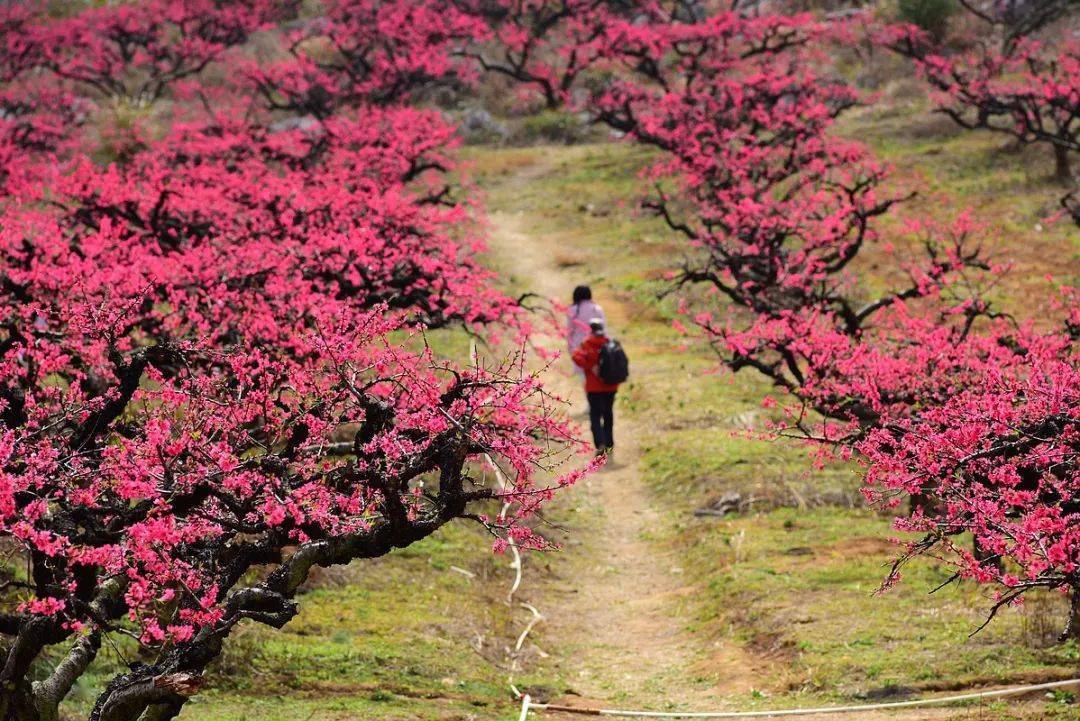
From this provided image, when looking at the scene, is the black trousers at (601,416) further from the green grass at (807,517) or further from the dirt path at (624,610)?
the green grass at (807,517)

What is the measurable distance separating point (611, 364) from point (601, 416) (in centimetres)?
125

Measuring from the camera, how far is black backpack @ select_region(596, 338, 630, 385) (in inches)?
721

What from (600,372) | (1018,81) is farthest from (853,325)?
(1018,81)

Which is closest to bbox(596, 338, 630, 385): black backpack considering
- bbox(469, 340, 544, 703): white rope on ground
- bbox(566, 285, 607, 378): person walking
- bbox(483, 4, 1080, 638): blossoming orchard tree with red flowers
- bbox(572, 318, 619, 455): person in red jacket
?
bbox(572, 318, 619, 455): person in red jacket

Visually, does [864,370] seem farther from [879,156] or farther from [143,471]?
[879,156]

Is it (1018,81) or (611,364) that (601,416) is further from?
(1018,81)

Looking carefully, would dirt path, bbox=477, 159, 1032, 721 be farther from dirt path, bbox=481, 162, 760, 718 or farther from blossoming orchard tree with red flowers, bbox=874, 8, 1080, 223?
blossoming orchard tree with red flowers, bbox=874, 8, 1080, 223

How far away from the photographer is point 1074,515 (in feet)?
29.1

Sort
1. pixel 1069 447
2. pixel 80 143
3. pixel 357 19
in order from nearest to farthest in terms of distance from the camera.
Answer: pixel 1069 447, pixel 80 143, pixel 357 19

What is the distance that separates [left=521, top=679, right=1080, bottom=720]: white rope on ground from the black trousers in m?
7.39

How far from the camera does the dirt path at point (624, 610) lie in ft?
42.2

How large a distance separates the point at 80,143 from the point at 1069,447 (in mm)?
41133

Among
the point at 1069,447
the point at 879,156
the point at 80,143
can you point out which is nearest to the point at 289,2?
the point at 80,143

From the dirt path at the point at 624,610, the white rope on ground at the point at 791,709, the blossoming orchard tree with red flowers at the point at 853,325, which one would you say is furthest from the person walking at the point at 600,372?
the white rope on ground at the point at 791,709
